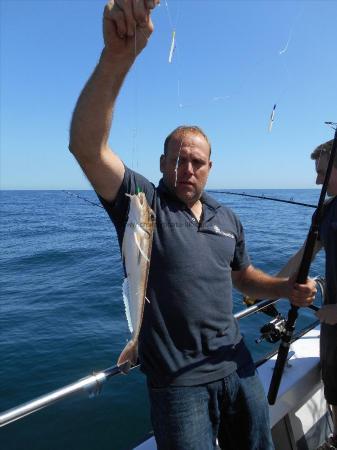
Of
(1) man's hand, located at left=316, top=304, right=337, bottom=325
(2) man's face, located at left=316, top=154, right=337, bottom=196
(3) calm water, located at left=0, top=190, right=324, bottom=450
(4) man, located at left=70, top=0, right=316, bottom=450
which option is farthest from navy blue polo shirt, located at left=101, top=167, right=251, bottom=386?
(3) calm water, located at left=0, top=190, right=324, bottom=450

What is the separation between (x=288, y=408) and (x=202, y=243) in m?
2.07

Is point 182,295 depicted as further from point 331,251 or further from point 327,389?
point 327,389

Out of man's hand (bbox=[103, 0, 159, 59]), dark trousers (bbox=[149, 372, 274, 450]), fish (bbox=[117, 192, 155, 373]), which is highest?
man's hand (bbox=[103, 0, 159, 59])

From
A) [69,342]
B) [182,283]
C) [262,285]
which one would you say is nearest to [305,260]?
[262,285]

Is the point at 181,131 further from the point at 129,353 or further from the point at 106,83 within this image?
the point at 129,353

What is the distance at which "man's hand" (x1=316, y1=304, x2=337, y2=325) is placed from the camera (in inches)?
113

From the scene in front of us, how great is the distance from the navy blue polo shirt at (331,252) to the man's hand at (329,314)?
0.19 m

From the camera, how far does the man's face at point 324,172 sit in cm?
322

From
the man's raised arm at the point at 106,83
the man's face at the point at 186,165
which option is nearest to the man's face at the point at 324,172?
the man's face at the point at 186,165

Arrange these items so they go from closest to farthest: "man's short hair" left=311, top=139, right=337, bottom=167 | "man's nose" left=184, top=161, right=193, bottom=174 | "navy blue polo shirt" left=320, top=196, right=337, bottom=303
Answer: "man's nose" left=184, top=161, right=193, bottom=174 → "navy blue polo shirt" left=320, top=196, right=337, bottom=303 → "man's short hair" left=311, top=139, right=337, bottom=167

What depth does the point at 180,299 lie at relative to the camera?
82.9 inches

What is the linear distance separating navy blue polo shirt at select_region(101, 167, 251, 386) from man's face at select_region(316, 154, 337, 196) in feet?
5.21

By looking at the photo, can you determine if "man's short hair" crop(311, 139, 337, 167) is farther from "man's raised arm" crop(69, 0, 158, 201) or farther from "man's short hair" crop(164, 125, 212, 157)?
"man's raised arm" crop(69, 0, 158, 201)

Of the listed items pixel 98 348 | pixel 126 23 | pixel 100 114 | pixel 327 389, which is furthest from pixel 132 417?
pixel 126 23
